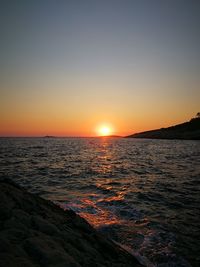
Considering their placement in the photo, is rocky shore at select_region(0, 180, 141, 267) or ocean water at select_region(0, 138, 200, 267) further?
ocean water at select_region(0, 138, 200, 267)

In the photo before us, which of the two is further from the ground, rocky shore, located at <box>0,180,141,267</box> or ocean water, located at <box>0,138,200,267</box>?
rocky shore, located at <box>0,180,141,267</box>

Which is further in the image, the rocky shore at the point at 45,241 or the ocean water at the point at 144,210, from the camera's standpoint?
the ocean water at the point at 144,210

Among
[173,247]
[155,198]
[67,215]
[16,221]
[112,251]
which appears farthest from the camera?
[155,198]

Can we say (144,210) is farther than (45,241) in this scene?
Yes

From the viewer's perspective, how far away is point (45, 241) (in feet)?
15.9

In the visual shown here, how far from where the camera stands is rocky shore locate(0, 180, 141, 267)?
13.8 ft

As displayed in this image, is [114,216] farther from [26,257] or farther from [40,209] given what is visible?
[26,257]

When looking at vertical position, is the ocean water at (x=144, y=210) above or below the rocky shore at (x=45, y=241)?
below

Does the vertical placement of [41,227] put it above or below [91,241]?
above

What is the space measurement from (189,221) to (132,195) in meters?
4.56

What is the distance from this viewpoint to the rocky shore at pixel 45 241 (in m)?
4.21

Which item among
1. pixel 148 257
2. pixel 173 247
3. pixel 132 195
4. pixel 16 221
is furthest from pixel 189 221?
pixel 16 221

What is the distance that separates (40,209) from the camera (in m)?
7.21

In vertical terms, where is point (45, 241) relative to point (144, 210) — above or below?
above
